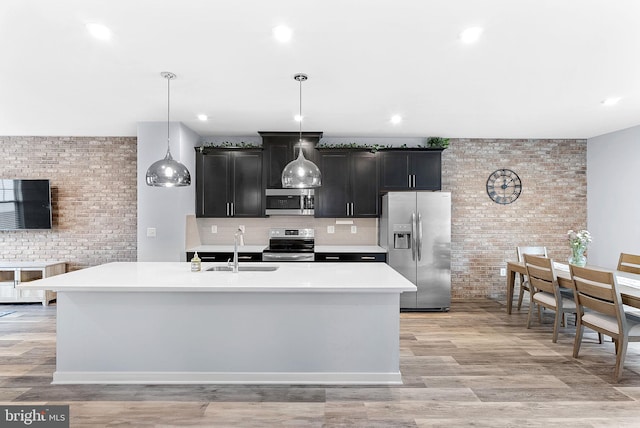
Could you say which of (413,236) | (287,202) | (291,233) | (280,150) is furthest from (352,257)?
(280,150)

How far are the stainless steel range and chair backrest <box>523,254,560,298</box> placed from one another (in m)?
2.77

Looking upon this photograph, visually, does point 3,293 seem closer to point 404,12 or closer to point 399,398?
point 399,398

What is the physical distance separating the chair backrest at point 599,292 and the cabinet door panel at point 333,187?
3.06 meters

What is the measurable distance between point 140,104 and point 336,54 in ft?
8.35

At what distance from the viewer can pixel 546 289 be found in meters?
4.02

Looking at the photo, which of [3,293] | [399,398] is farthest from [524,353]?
[3,293]

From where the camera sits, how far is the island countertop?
272 cm

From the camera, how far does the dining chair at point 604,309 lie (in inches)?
115

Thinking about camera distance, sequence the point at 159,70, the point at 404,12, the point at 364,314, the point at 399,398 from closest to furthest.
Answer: the point at 404,12 → the point at 399,398 → the point at 364,314 → the point at 159,70

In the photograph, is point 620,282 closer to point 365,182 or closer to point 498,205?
point 498,205

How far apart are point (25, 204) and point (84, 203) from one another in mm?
798

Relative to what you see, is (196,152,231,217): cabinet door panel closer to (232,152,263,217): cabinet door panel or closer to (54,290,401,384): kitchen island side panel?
(232,152,263,217): cabinet door panel

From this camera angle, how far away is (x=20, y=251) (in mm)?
5816

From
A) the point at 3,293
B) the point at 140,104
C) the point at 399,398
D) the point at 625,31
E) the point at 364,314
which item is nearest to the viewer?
the point at 625,31
